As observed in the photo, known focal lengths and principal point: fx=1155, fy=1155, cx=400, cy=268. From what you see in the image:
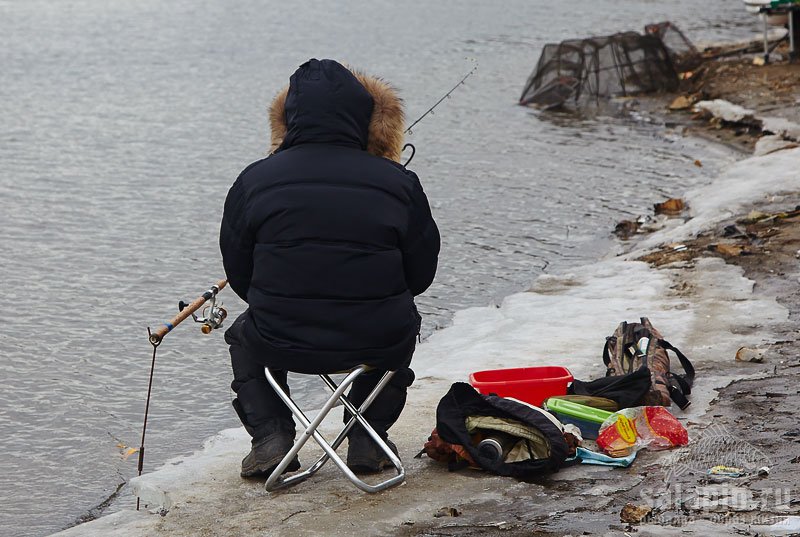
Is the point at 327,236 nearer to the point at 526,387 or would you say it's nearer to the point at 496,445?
the point at 496,445

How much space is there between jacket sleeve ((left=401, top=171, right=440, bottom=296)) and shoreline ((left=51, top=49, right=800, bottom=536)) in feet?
2.80

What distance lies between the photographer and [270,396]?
4867 mm

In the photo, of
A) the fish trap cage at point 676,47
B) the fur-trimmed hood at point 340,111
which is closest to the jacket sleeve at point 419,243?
the fur-trimmed hood at point 340,111

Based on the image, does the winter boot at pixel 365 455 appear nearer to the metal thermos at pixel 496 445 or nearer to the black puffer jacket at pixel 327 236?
the metal thermos at pixel 496 445

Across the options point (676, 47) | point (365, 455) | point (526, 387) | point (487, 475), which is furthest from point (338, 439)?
point (676, 47)

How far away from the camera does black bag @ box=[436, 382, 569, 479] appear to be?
15.3ft

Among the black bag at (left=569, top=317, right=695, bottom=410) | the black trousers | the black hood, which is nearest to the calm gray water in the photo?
the black trousers

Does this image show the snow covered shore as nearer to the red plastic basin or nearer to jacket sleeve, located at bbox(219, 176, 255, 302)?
the red plastic basin

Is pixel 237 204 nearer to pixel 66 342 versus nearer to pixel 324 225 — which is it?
pixel 324 225

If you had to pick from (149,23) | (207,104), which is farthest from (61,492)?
(149,23)

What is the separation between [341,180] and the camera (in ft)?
14.7

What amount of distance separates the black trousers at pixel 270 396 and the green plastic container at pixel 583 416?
0.76m

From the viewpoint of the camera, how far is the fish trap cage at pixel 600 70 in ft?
60.0

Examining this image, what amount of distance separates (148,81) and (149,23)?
32.2 feet
